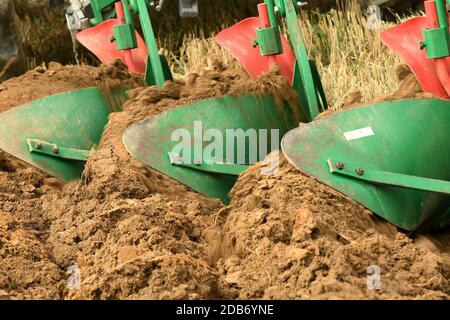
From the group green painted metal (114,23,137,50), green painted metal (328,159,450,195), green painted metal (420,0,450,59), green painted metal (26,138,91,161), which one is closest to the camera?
green painted metal (328,159,450,195)

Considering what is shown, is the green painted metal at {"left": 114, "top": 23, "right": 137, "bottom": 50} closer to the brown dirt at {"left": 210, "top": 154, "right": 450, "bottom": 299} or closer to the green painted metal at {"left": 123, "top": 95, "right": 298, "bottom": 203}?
the green painted metal at {"left": 123, "top": 95, "right": 298, "bottom": 203}

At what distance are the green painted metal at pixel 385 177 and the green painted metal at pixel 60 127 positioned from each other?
1.52 m

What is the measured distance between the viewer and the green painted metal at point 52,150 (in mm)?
6177

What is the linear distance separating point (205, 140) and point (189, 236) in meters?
0.91

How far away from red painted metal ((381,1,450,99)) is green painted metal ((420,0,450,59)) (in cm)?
3

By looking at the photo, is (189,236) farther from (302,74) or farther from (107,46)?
(107,46)

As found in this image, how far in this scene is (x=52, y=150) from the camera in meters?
6.23

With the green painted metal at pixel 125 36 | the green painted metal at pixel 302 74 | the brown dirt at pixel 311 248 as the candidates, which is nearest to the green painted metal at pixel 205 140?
the green painted metal at pixel 302 74

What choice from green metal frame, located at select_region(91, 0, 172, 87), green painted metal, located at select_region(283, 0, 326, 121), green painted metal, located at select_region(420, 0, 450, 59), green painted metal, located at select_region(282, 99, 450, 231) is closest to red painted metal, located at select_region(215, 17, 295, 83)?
green painted metal, located at select_region(283, 0, 326, 121)

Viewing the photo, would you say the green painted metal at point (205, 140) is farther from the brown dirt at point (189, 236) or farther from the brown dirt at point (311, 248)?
the brown dirt at point (311, 248)

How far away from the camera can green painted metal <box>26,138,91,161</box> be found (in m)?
6.18
